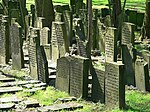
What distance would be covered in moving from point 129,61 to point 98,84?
80.2 inches

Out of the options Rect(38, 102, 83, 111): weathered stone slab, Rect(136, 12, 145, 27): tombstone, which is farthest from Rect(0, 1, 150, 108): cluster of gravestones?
Rect(136, 12, 145, 27): tombstone

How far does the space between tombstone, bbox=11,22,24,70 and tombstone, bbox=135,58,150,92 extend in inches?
131

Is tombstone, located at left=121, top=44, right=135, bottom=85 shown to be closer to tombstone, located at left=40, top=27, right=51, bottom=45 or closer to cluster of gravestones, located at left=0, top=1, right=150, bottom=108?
cluster of gravestones, located at left=0, top=1, right=150, bottom=108

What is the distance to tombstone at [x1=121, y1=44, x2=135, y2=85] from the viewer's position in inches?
451

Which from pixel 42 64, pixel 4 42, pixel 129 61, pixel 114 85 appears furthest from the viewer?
pixel 4 42

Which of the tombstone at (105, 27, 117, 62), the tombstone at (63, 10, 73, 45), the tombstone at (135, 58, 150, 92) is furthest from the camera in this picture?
the tombstone at (63, 10, 73, 45)

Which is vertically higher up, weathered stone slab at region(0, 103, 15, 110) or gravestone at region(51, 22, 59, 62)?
gravestone at region(51, 22, 59, 62)

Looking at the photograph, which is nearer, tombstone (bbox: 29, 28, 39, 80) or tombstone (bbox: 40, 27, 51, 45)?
tombstone (bbox: 29, 28, 39, 80)

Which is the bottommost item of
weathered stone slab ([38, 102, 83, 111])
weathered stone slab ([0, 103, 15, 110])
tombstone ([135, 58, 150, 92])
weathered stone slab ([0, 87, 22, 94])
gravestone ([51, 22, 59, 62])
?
weathered stone slab ([38, 102, 83, 111])

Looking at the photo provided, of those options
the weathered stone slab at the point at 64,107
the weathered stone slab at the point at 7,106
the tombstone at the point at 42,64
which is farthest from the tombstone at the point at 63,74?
the weathered stone slab at the point at 7,106

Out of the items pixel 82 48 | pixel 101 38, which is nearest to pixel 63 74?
pixel 82 48

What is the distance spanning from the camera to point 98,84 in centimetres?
981

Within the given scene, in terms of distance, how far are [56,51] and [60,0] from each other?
2518 centimetres

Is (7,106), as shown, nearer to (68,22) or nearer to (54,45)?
(54,45)
